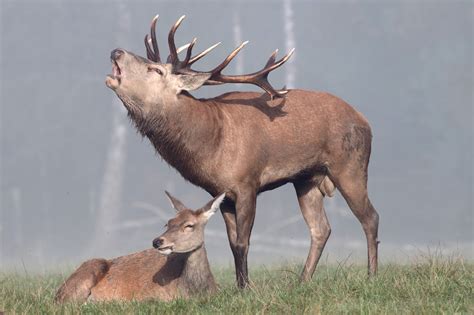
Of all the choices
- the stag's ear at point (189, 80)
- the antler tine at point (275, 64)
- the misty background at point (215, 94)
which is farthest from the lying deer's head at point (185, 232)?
the misty background at point (215, 94)

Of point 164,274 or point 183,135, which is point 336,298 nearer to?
point 164,274

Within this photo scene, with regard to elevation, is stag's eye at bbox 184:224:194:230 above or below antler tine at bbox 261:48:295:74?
below

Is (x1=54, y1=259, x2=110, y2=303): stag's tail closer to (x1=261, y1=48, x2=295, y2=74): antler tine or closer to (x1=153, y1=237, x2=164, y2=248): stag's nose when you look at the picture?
(x1=153, y1=237, x2=164, y2=248): stag's nose

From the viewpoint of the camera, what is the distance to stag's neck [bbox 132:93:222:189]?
9984 millimetres

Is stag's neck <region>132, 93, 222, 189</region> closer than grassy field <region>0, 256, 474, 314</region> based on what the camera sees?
No

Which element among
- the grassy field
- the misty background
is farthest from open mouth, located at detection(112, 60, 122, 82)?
the misty background

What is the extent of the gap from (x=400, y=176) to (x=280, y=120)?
100ft

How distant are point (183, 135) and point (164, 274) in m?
1.25

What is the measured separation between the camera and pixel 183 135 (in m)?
10.0

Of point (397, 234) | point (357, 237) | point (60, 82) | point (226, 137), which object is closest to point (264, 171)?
point (226, 137)

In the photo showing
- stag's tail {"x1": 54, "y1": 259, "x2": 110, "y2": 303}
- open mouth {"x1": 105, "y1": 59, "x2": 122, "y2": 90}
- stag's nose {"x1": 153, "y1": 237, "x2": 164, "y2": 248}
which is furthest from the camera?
open mouth {"x1": 105, "y1": 59, "x2": 122, "y2": 90}

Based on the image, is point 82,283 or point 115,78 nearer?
point 82,283

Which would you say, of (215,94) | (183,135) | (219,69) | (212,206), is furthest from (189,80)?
(215,94)

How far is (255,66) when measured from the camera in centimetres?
4081
